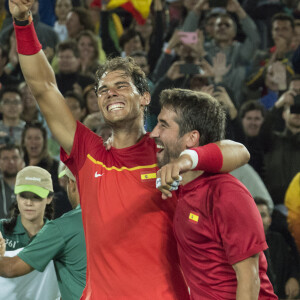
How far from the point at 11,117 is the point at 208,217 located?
4.70 m

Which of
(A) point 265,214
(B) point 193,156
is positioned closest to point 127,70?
(B) point 193,156

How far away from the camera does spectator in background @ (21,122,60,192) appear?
20.6ft

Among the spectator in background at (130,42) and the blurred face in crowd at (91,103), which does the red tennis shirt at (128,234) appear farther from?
the spectator in background at (130,42)

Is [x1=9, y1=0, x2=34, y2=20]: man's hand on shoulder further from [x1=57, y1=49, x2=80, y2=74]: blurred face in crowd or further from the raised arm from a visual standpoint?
[x1=57, y1=49, x2=80, y2=74]: blurred face in crowd

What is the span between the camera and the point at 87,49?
7.46m

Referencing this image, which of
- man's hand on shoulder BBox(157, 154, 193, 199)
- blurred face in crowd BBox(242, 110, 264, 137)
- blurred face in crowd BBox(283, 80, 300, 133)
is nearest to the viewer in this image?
man's hand on shoulder BBox(157, 154, 193, 199)

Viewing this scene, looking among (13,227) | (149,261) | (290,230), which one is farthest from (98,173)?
(290,230)

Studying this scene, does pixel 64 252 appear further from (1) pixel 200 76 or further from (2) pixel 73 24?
(2) pixel 73 24

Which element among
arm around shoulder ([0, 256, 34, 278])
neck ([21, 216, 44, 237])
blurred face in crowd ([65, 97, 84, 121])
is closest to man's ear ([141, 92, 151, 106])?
arm around shoulder ([0, 256, 34, 278])

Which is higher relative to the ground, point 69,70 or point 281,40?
point 281,40

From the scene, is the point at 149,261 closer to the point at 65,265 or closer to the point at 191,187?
the point at 191,187

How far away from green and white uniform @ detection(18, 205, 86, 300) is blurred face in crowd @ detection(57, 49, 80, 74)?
13.0 feet

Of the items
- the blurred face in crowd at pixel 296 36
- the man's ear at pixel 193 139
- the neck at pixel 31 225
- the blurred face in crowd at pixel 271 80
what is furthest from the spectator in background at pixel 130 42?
the man's ear at pixel 193 139

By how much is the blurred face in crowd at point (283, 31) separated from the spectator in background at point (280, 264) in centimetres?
232
